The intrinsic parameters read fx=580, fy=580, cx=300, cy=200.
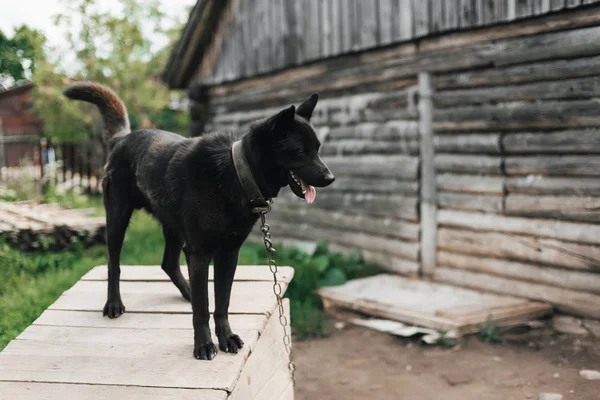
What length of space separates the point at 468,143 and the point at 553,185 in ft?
3.55

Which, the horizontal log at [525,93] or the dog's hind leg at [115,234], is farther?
the horizontal log at [525,93]

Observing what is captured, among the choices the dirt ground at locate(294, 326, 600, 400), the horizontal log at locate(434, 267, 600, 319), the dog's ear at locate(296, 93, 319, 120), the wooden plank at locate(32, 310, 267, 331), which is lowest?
the dirt ground at locate(294, 326, 600, 400)

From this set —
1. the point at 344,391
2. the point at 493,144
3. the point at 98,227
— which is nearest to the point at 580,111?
the point at 493,144

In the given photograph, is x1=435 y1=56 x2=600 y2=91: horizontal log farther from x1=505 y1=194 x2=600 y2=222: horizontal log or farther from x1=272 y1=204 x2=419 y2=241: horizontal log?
x1=272 y1=204 x2=419 y2=241: horizontal log

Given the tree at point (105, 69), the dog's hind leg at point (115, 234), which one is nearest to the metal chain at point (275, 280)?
the dog's hind leg at point (115, 234)

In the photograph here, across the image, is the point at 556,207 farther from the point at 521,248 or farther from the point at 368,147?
the point at 368,147

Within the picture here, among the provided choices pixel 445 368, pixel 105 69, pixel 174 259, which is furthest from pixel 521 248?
pixel 105 69

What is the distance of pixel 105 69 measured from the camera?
41.0 feet

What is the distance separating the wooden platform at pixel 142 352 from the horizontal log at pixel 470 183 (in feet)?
9.61

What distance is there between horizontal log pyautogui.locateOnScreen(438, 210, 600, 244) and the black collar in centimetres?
365

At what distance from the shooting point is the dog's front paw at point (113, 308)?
341 cm

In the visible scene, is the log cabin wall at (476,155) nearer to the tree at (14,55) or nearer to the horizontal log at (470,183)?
the horizontal log at (470,183)

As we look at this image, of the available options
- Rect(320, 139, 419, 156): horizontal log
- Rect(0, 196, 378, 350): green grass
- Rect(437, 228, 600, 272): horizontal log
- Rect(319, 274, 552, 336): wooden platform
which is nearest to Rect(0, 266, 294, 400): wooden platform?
Rect(0, 196, 378, 350): green grass

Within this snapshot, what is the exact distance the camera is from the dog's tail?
3621 mm
